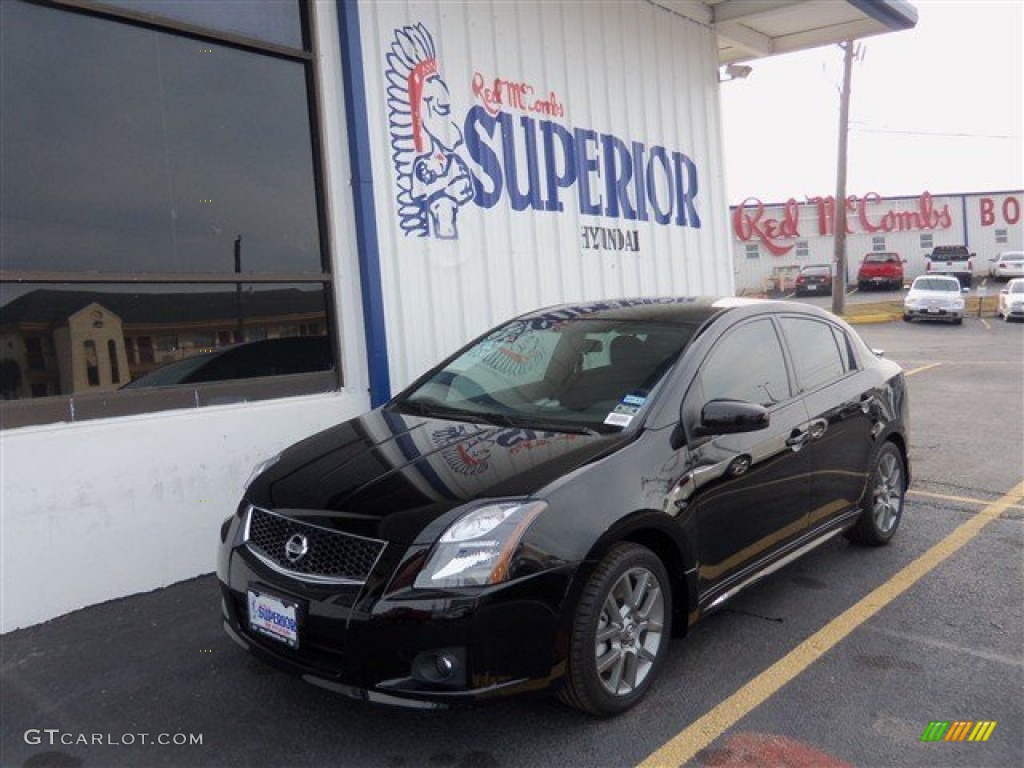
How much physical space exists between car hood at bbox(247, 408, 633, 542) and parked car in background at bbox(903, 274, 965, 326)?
27.5 meters

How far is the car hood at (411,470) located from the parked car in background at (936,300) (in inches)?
1082

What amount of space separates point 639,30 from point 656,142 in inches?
42.8

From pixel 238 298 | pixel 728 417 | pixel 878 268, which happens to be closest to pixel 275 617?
pixel 728 417

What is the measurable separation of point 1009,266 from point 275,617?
153ft

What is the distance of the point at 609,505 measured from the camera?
3033 millimetres

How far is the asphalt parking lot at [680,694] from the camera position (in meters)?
2.96

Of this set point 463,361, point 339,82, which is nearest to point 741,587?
point 463,361

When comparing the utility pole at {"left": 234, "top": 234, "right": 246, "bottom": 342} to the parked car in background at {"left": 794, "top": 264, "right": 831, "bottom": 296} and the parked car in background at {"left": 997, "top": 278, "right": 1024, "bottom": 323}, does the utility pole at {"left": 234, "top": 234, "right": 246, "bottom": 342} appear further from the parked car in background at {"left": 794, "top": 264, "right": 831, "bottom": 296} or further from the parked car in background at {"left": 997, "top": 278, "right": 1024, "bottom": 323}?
the parked car in background at {"left": 794, "top": 264, "right": 831, "bottom": 296}

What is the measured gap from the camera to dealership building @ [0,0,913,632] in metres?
4.39

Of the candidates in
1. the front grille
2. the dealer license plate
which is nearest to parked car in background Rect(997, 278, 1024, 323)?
the front grille

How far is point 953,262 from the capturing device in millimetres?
42125

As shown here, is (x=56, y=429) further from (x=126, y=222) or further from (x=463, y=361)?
(x=463, y=361)

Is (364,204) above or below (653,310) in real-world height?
above

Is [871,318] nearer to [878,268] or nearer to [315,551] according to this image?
[878,268]
